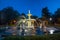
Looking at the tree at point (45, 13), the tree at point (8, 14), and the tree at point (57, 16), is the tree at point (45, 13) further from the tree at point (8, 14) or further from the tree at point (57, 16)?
the tree at point (8, 14)

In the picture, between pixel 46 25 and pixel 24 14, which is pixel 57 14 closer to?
pixel 46 25

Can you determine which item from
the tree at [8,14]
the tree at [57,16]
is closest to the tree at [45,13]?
the tree at [57,16]

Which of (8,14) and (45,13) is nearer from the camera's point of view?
(8,14)

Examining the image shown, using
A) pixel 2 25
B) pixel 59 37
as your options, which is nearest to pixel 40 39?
pixel 59 37

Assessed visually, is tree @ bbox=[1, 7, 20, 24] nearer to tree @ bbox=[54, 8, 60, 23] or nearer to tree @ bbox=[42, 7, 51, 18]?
tree @ bbox=[42, 7, 51, 18]

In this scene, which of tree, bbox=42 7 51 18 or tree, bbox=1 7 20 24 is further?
tree, bbox=42 7 51 18

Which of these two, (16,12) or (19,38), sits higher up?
(16,12)

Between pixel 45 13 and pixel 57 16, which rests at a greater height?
pixel 45 13

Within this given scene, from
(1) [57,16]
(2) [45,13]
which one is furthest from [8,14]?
(1) [57,16]

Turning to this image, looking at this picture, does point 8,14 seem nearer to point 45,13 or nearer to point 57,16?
point 45,13

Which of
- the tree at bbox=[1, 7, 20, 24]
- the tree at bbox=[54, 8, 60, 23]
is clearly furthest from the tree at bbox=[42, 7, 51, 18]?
the tree at bbox=[1, 7, 20, 24]

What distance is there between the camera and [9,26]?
8445 millimetres

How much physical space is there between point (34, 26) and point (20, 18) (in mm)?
606

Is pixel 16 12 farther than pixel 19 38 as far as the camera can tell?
Yes
